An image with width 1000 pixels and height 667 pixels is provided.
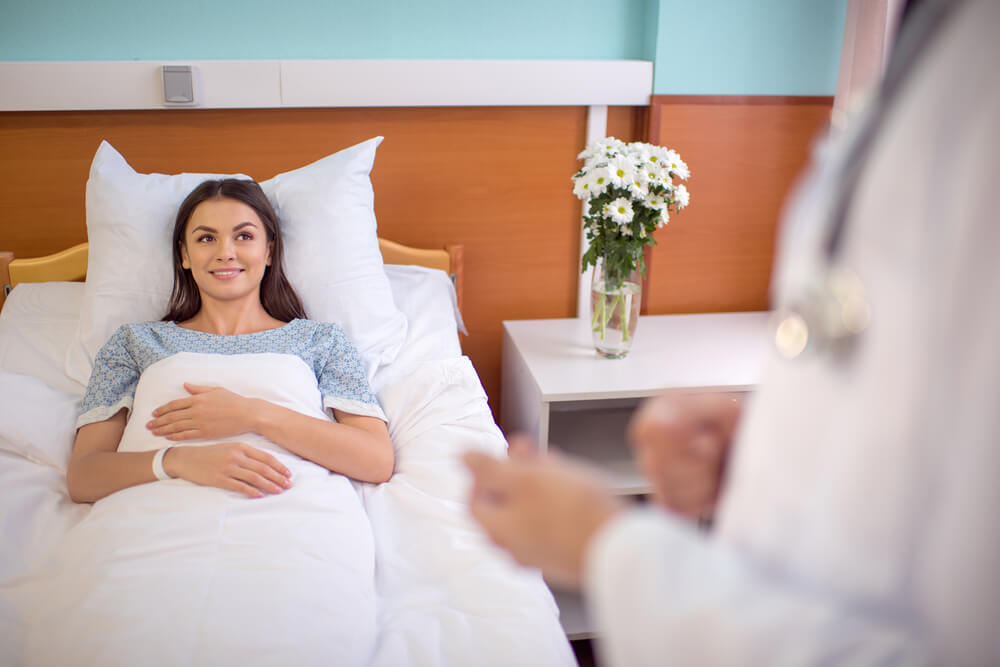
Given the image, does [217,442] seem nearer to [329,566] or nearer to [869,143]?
[329,566]

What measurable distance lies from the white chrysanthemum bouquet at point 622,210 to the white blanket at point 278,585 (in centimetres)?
70

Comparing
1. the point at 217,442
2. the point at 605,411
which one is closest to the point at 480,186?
the point at 605,411

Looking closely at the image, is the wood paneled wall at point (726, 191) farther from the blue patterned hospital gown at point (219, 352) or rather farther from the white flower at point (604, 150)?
the blue patterned hospital gown at point (219, 352)

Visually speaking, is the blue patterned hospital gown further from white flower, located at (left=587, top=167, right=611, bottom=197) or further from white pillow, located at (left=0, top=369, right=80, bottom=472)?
white flower, located at (left=587, top=167, right=611, bottom=197)

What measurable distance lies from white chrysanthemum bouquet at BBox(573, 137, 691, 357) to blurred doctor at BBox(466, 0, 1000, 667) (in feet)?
4.10

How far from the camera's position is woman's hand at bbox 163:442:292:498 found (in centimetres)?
111

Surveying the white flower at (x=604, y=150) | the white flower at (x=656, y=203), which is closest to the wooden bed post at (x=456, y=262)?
the white flower at (x=604, y=150)

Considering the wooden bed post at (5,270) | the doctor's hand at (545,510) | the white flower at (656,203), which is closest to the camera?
the doctor's hand at (545,510)

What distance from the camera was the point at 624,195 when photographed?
65.7 inches

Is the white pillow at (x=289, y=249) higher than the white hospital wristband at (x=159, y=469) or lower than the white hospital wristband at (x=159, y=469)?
higher

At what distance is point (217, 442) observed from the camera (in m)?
1.19

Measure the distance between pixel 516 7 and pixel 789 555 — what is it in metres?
1.80

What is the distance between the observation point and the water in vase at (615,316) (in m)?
1.74

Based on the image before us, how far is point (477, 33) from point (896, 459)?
178 centimetres
